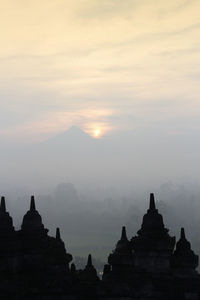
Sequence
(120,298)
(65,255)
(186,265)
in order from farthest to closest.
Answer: (65,255)
(186,265)
(120,298)

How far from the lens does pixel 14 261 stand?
23172mm

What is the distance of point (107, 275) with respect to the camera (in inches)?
980

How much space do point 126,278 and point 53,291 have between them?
11.9 ft

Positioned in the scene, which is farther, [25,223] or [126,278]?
[25,223]

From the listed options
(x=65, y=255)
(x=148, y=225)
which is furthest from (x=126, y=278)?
(x=65, y=255)

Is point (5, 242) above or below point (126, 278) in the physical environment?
above

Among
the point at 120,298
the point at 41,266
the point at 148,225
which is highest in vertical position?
the point at 148,225

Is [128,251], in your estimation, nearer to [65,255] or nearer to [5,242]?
[65,255]

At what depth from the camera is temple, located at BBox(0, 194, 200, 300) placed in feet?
72.4

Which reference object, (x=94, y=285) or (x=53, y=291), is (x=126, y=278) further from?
(x=53, y=291)

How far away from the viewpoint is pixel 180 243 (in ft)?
78.7

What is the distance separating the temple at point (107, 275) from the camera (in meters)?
22.1

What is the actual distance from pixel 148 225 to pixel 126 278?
116 inches

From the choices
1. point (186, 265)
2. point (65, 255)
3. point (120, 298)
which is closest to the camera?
point (120, 298)
